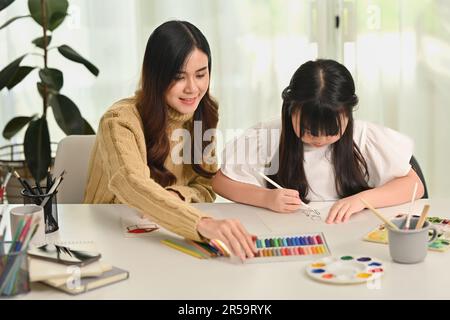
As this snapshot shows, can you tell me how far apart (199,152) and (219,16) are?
139 cm

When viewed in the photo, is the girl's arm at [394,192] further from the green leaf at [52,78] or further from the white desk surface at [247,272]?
the green leaf at [52,78]

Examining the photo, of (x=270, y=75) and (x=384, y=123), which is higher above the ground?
(x=270, y=75)

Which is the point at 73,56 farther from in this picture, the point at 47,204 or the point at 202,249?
the point at 202,249

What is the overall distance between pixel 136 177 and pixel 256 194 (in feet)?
1.19

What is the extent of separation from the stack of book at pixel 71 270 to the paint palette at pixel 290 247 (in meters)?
0.29

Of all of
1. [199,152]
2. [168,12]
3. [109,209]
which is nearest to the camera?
[109,209]

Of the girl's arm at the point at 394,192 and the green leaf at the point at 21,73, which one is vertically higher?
the green leaf at the point at 21,73

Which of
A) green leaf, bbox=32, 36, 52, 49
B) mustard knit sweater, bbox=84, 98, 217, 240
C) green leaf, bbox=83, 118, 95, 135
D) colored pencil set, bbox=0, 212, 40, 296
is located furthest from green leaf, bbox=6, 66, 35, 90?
colored pencil set, bbox=0, 212, 40, 296

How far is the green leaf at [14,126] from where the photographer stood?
3.06 m

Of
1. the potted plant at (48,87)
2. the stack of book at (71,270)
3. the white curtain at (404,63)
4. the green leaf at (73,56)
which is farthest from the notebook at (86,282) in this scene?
the white curtain at (404,63)
